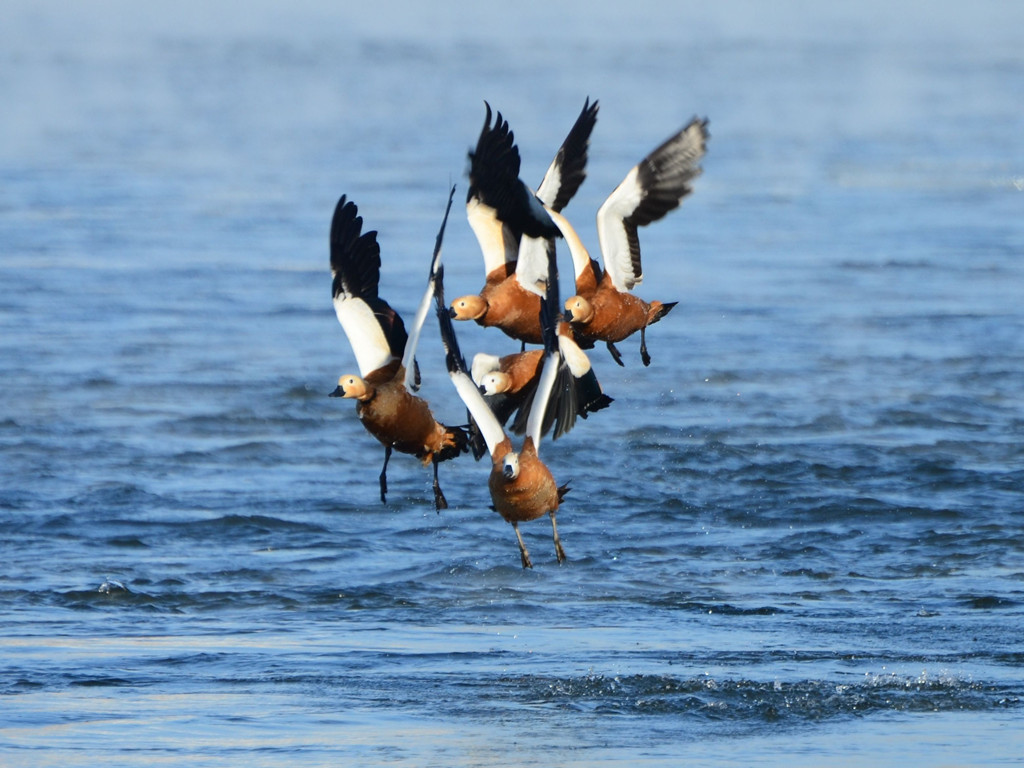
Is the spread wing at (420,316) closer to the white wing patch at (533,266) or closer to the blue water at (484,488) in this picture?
the white wing patch at (533,266)

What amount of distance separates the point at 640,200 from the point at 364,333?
5.30ft

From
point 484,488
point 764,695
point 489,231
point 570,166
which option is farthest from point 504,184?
point 484,488

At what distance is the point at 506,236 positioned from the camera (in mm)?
9828

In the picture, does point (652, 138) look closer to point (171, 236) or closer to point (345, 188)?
point (345, 188)

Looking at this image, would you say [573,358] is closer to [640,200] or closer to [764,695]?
[640,200]

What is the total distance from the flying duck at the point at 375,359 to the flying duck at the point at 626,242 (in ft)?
2.64

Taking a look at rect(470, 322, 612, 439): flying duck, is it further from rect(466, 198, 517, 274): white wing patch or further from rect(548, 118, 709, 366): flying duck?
rect(466, 198, 517, 274): white wing patch

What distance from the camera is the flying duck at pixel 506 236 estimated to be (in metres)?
9.18

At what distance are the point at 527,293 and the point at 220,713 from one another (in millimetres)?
2462

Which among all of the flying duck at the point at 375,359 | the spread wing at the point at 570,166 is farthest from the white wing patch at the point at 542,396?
the spread wing at the point at 570,166

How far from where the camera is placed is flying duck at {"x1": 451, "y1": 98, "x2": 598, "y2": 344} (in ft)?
30.1

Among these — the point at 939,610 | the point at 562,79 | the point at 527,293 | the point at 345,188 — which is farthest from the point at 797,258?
the point at 562,79

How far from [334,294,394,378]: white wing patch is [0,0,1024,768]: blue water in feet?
5.28

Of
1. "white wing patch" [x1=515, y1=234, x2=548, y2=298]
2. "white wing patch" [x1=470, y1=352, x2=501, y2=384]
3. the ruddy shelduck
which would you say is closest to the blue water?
the ruddy shelduck
